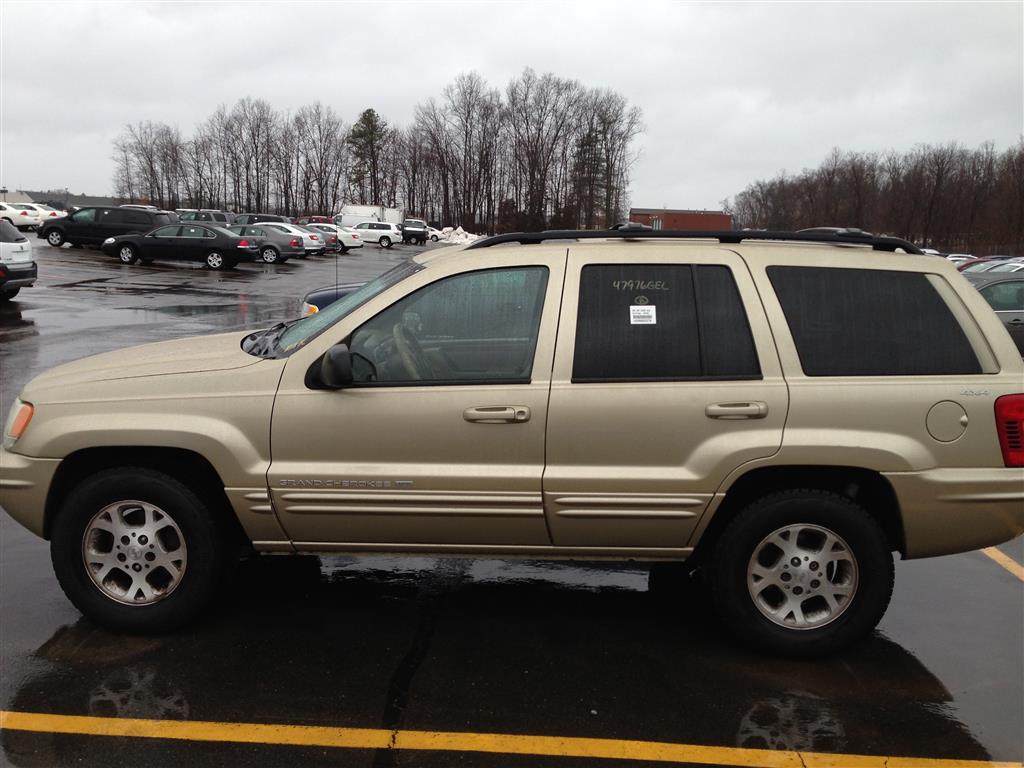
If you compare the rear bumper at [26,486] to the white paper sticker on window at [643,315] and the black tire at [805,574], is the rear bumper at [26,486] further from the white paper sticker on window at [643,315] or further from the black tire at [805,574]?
the black tire at [805,574]

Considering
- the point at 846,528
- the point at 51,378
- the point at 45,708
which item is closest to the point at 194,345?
the point at 51,378

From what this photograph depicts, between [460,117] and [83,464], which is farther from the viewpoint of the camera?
[460,117]

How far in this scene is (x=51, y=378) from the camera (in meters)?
4.01

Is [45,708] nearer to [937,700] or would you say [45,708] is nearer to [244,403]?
[244,403]

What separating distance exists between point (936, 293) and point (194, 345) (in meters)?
3.65

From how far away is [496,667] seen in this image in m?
3.63

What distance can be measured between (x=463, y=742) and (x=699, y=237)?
2431mm

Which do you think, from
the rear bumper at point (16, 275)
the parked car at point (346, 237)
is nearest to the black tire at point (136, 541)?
the rear bumper at point (16, 275)

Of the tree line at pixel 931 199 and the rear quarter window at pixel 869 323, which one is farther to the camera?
the tree line at pixel 931 199

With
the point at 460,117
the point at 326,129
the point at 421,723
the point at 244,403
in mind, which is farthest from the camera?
the point at 326,129

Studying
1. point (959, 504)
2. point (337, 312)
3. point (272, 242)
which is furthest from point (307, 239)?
point (959, 504)

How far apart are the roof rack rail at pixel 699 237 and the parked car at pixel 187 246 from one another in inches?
1131

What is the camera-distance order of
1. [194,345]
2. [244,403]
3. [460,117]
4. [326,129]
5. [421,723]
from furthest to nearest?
[326,129]
[460,117]
[194,345]
[244,403]
[421,723]

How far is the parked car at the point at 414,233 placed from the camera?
208 ft
